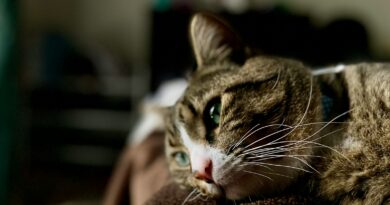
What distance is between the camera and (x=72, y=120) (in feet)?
10.7

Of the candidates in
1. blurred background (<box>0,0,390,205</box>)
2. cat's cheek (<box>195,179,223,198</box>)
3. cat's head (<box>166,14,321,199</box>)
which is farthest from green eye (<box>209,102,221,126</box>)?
blurred background (<box>0,0,390,205</box>)

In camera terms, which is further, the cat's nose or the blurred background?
the blurred background

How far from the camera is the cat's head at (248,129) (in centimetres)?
80

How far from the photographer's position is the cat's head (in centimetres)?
80

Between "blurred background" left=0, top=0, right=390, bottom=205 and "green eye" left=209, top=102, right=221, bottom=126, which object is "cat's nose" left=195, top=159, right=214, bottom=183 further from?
"blurred background" left=0, top=0, right=390, bottom=205

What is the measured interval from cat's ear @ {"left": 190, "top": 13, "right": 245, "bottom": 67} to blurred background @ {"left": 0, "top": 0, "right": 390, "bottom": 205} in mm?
1872

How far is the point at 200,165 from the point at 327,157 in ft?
0.69

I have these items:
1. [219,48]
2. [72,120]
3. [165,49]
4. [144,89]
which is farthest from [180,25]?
[219,48]

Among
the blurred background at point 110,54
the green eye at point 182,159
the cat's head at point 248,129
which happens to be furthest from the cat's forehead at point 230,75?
the blurred background at point 110,54

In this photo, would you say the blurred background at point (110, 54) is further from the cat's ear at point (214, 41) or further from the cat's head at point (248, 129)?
the cat's head at point (248, 129)

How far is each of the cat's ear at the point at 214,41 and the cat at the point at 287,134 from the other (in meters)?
0.09

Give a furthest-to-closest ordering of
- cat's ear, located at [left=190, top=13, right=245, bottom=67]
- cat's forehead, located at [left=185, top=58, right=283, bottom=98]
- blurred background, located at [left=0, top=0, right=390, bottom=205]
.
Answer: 1. blurred background, located at [left=0, top=0, right=390, bottom=205]
2. cat's ear, located at [left=190, top=13, right=245, bottom=67]
3. cat's forehead, located at [left=185, top=58, right=283, bottom=98]

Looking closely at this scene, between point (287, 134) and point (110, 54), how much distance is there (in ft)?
9.38

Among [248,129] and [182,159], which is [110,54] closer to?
[182,159]
